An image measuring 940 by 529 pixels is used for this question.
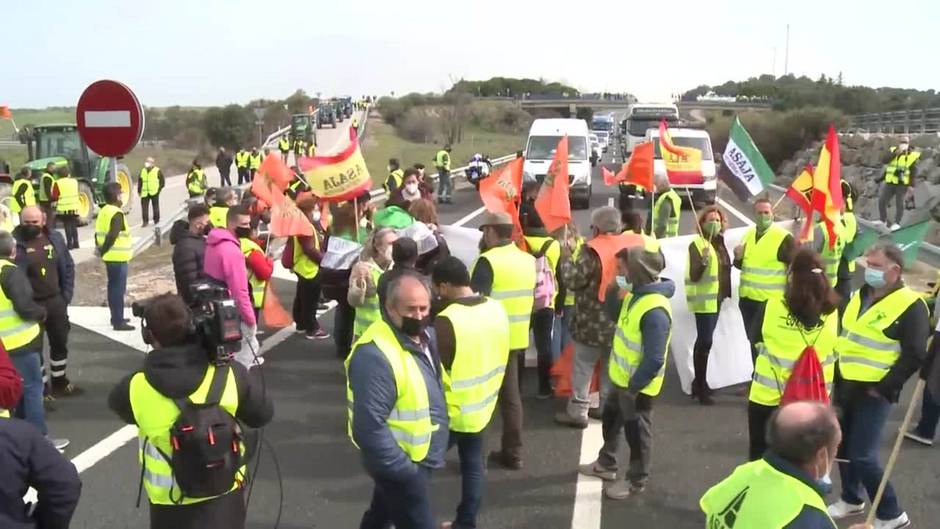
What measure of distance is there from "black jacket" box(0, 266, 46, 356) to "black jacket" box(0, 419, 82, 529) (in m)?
3.17

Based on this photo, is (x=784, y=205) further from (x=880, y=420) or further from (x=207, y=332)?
(x=207, y=332)

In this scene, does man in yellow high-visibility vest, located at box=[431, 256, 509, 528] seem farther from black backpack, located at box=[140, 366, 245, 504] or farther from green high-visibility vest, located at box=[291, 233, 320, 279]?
green high-visibility vest, located at box=[291, 233, 320, 279]

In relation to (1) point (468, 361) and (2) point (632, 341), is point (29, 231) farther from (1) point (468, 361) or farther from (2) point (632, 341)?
(2) point (632, 341)

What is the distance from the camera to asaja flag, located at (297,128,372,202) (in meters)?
8.36

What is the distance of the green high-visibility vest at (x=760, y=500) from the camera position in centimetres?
268

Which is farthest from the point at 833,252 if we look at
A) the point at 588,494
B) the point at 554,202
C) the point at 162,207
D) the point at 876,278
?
the point at 162,207

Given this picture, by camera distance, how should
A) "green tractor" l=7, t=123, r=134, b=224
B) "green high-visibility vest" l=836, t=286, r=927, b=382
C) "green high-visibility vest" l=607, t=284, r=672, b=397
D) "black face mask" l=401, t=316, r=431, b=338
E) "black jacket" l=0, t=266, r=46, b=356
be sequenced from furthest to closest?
"green tractor" l=7, t=123, r=134, b=224 → "black jacket" l=0, t=266, r=46, b=356 → "green high-visibility vest" l=607, t=284, r=672, b=397 → "green high-visibility vest" l=836, t=286, r=927, b=382 → "black face mask" l=401, t=316, r=431, b=338

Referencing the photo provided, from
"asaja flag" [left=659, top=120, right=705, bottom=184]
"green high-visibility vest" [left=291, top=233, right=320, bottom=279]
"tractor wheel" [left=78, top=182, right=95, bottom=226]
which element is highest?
"asaja flag" [left=659, top=120, right=705, bottom=184]

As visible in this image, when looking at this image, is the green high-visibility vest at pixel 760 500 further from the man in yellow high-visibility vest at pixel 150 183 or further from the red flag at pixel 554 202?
the man in yellow high-visibility vest at pixel 150 183

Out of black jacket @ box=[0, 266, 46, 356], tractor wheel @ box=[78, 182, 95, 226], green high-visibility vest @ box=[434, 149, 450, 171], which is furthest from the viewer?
green high-visibility vest @ box=[434, 149, 450, 171]

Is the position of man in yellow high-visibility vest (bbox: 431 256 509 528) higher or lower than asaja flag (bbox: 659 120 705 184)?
lower

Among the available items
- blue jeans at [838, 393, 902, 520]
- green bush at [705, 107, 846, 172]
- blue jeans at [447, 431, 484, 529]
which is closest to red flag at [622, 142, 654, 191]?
blue jeans at [838, 393, 902, 520]

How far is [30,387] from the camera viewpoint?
5.95 meters

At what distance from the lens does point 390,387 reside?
3.64 m
